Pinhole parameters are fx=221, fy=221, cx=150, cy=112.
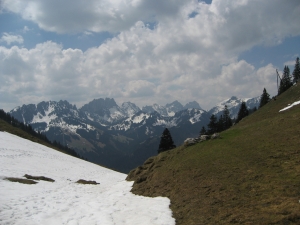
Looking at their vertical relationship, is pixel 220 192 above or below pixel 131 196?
above

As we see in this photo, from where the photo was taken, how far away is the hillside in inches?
483

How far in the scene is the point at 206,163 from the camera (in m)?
22.3

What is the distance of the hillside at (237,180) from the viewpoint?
40.3 feet

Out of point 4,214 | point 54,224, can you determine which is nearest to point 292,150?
point 54,224

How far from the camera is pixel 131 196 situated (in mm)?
21219

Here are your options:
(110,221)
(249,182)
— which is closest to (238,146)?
(249,182)

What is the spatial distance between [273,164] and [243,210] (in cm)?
727

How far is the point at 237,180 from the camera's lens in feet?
55.0

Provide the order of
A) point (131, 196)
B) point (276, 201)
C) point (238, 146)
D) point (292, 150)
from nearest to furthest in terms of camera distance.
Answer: point (276, 201), point (292, 150), point (131, 196), point (238, 146)

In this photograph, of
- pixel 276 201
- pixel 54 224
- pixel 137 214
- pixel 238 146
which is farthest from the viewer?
pixel 238 146

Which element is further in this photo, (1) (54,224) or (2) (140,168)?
(2) (140,168)

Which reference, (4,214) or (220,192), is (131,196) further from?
(4,214)

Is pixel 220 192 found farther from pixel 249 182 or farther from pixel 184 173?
pixel 184 173

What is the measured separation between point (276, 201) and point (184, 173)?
10175 mm
